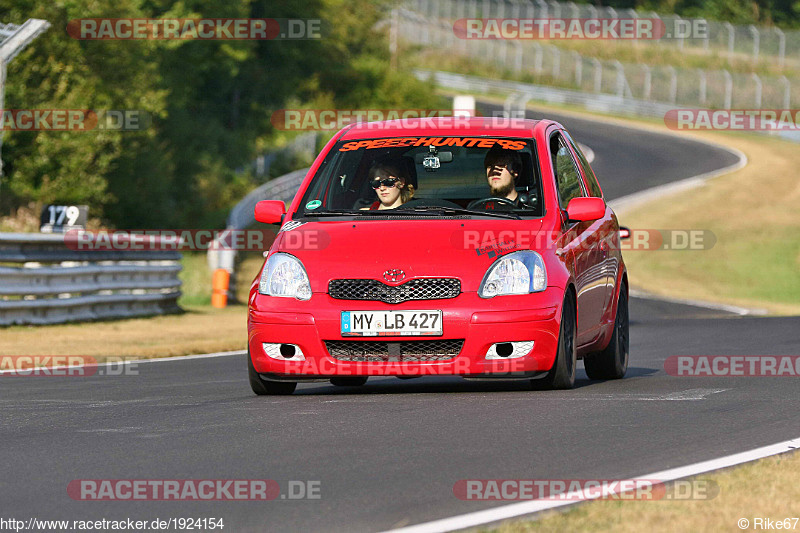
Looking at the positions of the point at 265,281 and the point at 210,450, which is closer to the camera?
the point at 210,450

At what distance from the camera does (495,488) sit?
223 inches

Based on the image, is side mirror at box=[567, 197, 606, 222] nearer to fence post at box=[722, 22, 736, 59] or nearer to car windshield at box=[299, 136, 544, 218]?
car windshield at box=[299, 136, 544, 218]

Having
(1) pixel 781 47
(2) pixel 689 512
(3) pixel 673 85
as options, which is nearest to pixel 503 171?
(2) pixel 689 512

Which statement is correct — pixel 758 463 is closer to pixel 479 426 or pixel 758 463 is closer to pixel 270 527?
pixel 479 426

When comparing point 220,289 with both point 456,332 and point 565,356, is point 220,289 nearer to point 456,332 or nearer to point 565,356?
point 565,356

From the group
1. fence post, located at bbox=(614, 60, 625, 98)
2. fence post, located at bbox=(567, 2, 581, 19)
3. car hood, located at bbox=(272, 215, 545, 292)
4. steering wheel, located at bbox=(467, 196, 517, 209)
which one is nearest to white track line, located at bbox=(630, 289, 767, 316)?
steering wheel, located at bbox=(467, 196, 517, 209)

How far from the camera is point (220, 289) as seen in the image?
1019 inches

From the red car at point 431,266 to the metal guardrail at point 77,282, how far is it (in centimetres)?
881

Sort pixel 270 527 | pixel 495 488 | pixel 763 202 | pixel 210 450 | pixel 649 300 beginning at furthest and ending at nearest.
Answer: pixel 763 202, pixel 649 300, pixel 210 450, pixel 495 488, pixel 270 527

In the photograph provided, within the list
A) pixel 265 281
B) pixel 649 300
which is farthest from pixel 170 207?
pixel 265 281

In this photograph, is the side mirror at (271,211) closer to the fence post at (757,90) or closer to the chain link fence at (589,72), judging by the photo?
the chain link fence at (589,72)

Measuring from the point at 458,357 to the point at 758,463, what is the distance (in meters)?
2.83

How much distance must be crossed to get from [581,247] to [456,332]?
1489 millimetres

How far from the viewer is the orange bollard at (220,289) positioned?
2583 cm
